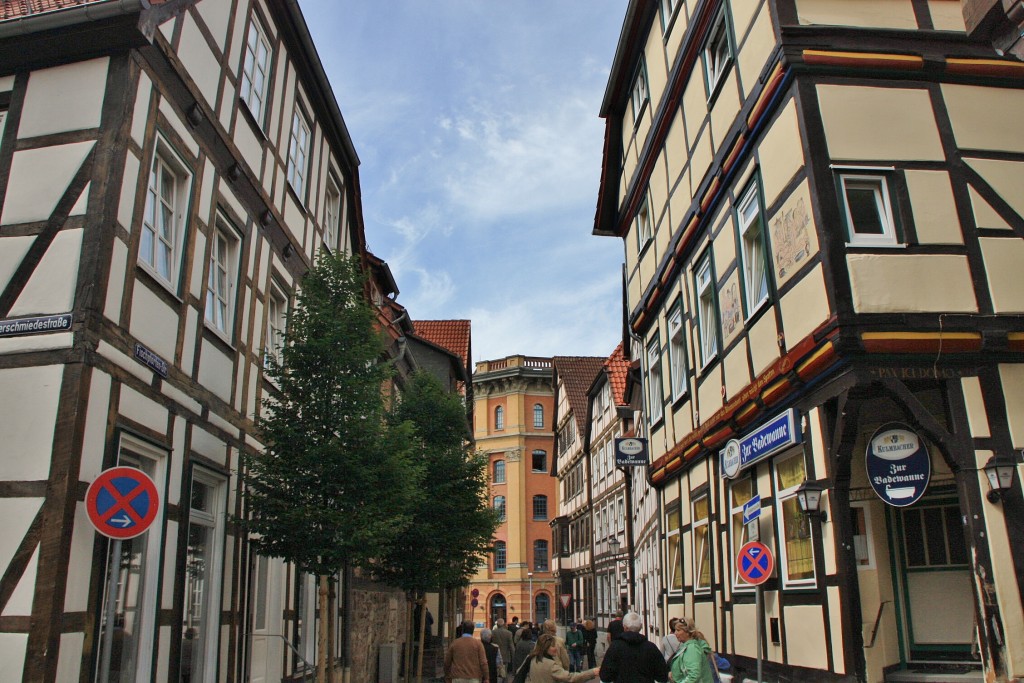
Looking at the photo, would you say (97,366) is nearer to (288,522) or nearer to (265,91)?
(288,522)

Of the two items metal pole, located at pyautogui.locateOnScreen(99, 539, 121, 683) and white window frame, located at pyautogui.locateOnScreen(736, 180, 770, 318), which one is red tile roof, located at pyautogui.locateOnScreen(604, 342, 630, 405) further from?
metal pole, located at pyautogui.locateOnScreen(99, 539, 121, 683)

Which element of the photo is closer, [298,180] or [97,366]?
[97,366]

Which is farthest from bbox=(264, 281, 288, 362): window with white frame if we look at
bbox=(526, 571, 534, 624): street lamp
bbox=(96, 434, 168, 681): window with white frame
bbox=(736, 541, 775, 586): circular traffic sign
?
bbox=(526, 571, 534, 624): street lamp

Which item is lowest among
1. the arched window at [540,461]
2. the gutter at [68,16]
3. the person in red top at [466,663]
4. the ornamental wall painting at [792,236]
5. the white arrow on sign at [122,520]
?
the person in red top at [466,663]

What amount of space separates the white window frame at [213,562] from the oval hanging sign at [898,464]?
751 cm

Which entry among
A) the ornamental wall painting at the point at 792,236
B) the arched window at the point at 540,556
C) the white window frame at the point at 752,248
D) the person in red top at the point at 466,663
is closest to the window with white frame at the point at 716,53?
the white window frame at the point at 752,248

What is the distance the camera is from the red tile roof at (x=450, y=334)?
44.1 m

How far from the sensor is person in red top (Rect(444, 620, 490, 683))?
40.6 feet

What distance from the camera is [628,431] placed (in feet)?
105

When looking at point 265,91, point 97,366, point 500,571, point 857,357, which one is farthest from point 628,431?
point 500,571

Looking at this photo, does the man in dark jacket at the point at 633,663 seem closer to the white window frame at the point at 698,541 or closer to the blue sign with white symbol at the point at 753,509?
the blue sign with white symbol at the point at 753,509

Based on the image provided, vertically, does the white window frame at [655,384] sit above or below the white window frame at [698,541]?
above

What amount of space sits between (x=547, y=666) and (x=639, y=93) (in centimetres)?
1342

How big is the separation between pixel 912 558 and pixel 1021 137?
487 cm
